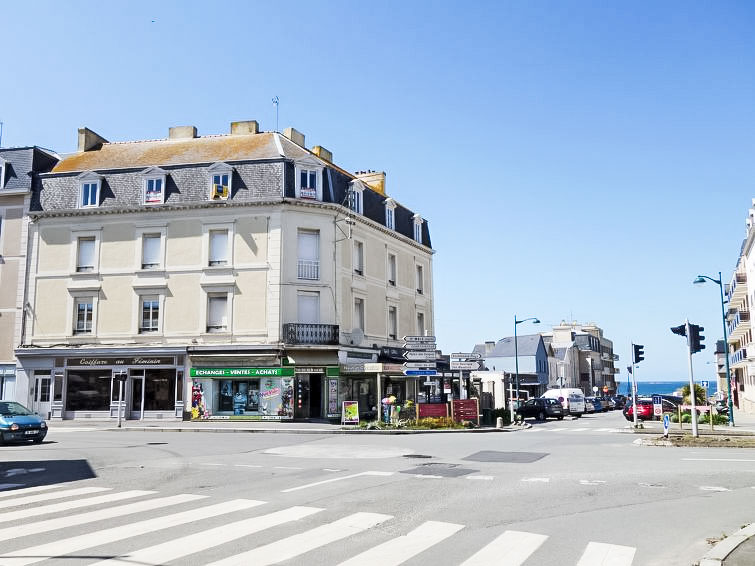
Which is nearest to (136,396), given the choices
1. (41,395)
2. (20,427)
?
(41,395)

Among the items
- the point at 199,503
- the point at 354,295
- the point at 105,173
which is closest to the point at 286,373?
the point at 354,295

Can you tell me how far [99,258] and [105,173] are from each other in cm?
431

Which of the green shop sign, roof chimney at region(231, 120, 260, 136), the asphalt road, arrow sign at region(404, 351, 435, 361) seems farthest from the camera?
roof chimney at region(231, 120, 260, 136)

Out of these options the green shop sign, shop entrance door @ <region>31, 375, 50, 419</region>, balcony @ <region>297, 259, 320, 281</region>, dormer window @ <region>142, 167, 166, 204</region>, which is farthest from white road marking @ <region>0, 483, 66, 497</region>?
shop entrance door @ <region>31, 375, 50, 419</region>

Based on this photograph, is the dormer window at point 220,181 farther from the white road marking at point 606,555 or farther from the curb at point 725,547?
the curb at point 725,547

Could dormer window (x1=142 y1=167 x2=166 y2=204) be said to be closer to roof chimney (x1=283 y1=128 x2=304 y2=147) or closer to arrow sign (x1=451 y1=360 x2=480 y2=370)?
roof chimney (x1=283 y1=128 x2=304 y2=147)

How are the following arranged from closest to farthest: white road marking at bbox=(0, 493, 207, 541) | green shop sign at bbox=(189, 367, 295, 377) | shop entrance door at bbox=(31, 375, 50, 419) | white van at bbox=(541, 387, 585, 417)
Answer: white road marking at bbox=(0, 493, 207, 541), green shop sign at bbox=(189, 367, 295, 377), shop entrance door at bbox=(31, 375, 50, 419), white van at bbox=(541, 387, 585, 417)

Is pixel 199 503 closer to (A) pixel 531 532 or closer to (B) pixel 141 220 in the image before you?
(A) pixel 531 532

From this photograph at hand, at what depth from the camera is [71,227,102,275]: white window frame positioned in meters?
32.7

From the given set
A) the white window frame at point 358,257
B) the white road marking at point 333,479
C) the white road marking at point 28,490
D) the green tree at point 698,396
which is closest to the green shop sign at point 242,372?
the white window frame at point 358,257

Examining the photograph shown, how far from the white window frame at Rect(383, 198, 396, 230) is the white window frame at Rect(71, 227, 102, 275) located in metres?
14.9

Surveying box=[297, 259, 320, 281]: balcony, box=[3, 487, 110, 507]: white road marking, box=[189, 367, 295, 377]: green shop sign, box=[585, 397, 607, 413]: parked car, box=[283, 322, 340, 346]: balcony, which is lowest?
box=[585, 397, 607, 413]: parked car

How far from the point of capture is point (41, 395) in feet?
107

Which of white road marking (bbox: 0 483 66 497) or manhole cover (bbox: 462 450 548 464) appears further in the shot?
manhole cover (bbox: 462 450 548 464)
